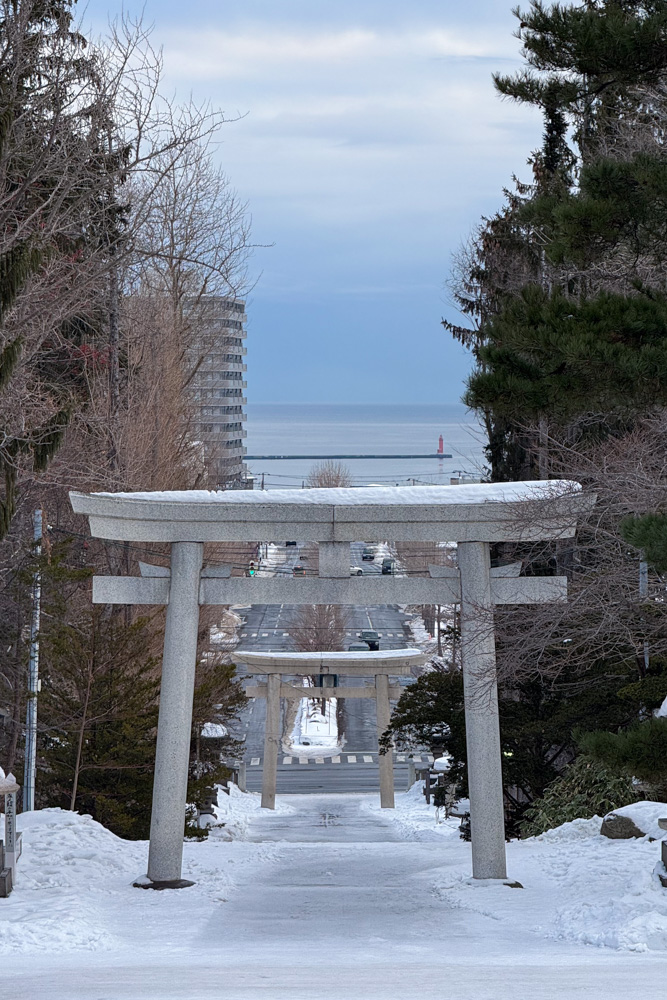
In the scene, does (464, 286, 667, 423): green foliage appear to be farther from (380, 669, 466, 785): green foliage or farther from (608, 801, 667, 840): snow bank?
(380, 669, 466, 785): green foliage

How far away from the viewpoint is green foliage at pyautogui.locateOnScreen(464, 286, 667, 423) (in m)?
6.80

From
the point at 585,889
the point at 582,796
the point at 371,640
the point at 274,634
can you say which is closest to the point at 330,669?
the point at 582,796

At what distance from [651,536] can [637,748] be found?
287 centimetres

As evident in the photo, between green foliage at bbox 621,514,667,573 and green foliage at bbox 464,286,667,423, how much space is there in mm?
963

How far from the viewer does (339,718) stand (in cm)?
4691

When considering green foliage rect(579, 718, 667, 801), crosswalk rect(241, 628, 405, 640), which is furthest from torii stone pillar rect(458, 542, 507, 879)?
crosswalk rect(241, 628, 405, 640)

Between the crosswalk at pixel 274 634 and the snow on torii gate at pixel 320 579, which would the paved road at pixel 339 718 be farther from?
the snow on torii gate at pixel 320 579

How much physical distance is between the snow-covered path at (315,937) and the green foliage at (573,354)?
3.88 meters

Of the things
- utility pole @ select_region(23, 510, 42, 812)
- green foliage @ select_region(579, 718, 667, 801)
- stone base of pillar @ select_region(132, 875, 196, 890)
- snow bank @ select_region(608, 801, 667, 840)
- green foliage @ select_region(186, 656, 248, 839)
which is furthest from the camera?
green foliage @ select_region(186, 656, 248, 839)

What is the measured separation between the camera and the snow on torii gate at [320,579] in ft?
39.7

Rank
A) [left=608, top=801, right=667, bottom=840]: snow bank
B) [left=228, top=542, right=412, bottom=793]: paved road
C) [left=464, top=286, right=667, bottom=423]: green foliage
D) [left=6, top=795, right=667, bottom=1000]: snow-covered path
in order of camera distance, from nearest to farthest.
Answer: [left=464, top=286, right=667, bottom=423]: green foliage → [left=6, top=795, right=667, bottom=1000]: snow-covered path → [left=608, top=801, right=667, bottom=840]: snow bank → [left=228, top=542, right=412, bottom=793]: paved road

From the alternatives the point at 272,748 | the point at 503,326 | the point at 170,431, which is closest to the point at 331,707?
the point at 272,748

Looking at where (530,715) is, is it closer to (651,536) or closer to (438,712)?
(438,712)

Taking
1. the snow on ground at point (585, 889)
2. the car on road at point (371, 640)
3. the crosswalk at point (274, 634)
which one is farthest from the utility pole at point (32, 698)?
the crosswalk at point (274, 634)
